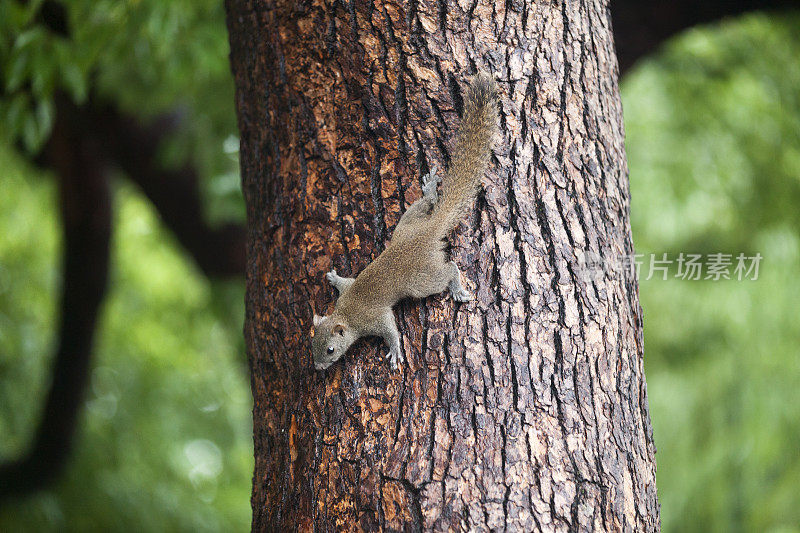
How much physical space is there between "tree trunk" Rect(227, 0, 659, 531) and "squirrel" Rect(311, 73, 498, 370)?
0.04m

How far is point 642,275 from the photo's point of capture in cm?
599

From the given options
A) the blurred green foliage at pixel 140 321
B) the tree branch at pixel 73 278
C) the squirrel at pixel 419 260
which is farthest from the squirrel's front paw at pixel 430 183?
the tree branch at pixel 73 278

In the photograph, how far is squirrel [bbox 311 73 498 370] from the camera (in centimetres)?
177

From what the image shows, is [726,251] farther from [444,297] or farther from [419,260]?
[444,297]

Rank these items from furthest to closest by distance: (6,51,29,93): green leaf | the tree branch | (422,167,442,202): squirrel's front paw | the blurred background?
the tree branch → the blurred background → (6,51,29,93): green leaf → (422,167,442,202): squirrel's front paw

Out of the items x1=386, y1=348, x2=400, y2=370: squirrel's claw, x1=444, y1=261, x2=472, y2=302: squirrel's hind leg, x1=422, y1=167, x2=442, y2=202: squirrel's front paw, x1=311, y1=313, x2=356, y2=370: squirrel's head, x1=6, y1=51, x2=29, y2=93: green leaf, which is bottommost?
x1=386, y1=348, x2=400, y2=370: squirrel's claw

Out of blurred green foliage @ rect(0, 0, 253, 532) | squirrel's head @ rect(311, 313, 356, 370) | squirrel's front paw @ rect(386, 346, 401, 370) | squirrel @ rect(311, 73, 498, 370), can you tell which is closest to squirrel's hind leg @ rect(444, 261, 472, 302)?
squirrel @ rect(311, 73, 498, 370)

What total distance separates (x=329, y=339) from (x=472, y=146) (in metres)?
0.64

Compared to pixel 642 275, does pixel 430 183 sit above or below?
below

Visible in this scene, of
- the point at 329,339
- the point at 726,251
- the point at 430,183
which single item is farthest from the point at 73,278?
the point at 726,251

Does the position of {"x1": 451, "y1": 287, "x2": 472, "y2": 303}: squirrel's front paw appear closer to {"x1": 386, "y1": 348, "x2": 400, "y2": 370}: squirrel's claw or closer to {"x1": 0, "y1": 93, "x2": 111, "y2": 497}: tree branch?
{"x1": 386, "y1": 348, "x2": 400, "y2": 370}: squirrel's claw

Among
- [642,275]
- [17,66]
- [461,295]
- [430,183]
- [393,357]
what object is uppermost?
[17,66]

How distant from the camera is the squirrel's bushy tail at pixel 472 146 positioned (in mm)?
1773

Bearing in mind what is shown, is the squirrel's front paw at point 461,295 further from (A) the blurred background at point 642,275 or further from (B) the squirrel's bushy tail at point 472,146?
(A) the blurred background at point 642,275
